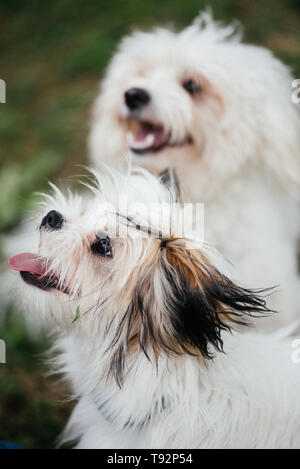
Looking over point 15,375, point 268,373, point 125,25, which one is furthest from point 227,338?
point 125,25

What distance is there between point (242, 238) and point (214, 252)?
2.95 feet

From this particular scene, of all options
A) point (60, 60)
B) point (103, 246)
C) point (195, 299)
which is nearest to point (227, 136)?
point (103, 246)

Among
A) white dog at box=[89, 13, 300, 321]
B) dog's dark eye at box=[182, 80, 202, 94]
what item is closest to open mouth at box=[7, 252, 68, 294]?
white dog at box=[89, 13, 300, 321]

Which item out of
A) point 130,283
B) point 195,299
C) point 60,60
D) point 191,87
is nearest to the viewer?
point 195,299

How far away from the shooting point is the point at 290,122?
2.38 meters

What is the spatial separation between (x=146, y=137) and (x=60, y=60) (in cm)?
340

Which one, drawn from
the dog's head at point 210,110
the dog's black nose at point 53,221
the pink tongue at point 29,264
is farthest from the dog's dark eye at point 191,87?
the pink tongue at point 29,264

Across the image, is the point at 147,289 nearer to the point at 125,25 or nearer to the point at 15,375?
the point at 15,375

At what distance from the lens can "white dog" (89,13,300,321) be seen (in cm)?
236

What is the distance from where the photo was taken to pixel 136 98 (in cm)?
233

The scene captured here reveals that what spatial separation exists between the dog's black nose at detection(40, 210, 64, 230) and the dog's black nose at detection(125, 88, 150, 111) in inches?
36.2

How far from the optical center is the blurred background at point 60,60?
4.16 m

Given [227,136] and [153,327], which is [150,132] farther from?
[153,327]

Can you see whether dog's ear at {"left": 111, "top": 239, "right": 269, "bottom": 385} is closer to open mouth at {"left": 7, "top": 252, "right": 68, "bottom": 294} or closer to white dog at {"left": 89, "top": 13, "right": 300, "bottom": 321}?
open mouth at {"left": 7, "top": 252, "right": 68, "bottom": 294}
